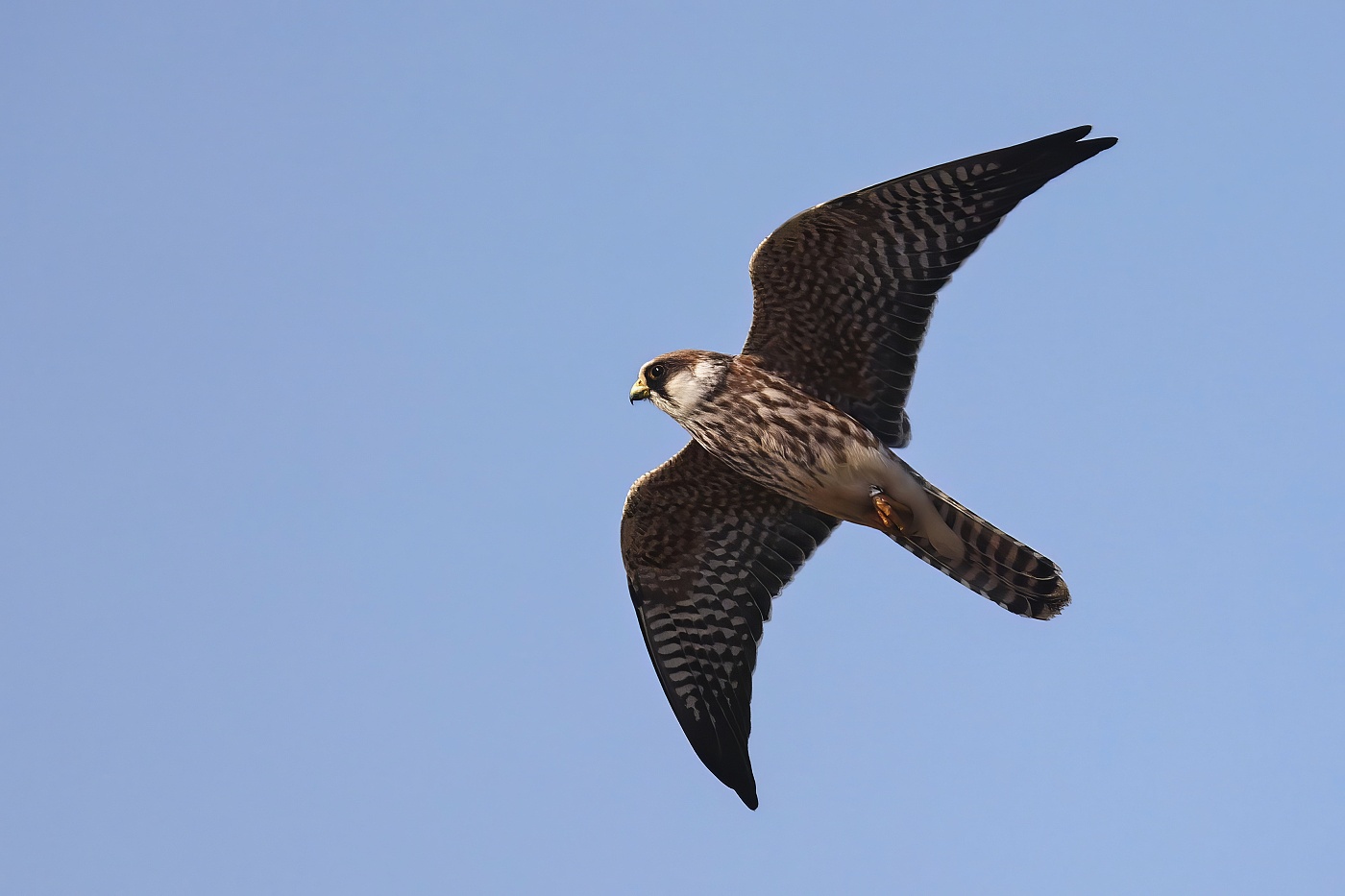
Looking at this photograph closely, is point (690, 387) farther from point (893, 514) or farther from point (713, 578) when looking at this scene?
point (713, 578)

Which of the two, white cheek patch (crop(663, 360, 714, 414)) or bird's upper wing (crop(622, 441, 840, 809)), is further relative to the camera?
bird's upper wing (crop(622, 441, 840, 809))

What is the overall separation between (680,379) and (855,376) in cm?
123

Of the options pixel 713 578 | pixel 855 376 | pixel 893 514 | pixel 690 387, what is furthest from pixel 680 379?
pixel 713 578

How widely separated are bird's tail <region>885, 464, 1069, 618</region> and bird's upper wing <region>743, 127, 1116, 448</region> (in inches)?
32.1

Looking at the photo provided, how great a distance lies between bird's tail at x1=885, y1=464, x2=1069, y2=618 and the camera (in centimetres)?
963

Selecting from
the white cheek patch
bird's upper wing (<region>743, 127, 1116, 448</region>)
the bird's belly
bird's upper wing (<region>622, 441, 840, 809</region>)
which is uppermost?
bird's upper wing (<region>743, 127, 1116, 448</region>)

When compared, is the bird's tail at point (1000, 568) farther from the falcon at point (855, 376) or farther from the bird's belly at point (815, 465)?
the bird's belly at point (815, 465)

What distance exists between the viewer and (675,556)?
1155 centimetres

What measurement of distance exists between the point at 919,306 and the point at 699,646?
3237 mm

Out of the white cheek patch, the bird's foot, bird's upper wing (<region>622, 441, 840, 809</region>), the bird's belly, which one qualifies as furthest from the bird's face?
the bird's foot

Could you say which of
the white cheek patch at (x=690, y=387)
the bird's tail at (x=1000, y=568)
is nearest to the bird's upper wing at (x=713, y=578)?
the white cheek patch at (x=690, y=387)

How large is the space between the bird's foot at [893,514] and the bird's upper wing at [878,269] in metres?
0.56

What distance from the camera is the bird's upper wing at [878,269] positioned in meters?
9.65

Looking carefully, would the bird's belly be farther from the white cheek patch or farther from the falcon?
the white cheek patch
